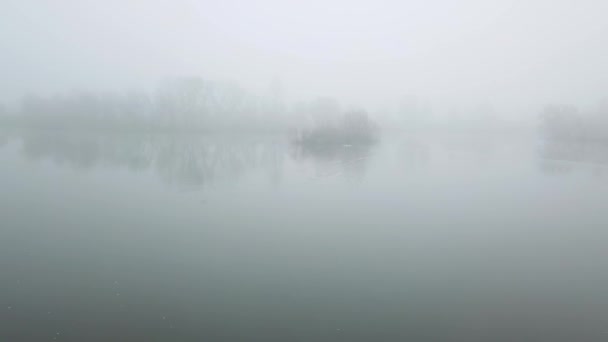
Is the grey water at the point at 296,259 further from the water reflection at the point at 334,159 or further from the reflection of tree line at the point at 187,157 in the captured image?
the water reflection at the point at 334,159

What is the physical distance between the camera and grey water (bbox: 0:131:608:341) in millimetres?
6562

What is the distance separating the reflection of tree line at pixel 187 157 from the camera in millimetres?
21641

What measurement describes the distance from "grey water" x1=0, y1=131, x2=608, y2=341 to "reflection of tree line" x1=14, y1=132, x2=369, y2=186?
1.83 metres

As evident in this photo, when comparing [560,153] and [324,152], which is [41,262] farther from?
[560,153]

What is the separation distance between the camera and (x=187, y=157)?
27219 millimetres

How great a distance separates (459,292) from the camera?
7855 mm

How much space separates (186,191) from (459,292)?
11827mm

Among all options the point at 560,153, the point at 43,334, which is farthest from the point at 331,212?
the point at 560,153

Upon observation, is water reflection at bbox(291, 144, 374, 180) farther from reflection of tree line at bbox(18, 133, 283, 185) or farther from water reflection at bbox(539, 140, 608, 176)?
water reflection at bbox(539, 140, 608, 176)

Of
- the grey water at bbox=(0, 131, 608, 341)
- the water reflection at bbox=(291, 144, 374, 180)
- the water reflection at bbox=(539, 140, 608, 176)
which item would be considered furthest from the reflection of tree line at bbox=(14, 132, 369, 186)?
the water reflection at bbox=(539, 140, 608, 176)

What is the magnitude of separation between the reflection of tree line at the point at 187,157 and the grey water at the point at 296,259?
6.02 ft

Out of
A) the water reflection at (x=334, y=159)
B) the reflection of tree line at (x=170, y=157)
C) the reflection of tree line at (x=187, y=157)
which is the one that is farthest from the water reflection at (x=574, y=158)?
the reflection of tree line at (x=170, y=157)

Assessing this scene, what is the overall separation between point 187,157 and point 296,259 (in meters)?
19.8

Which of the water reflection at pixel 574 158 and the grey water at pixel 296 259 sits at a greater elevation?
the water reflection at pixel 574 158
